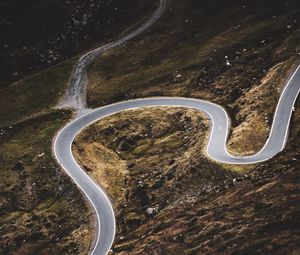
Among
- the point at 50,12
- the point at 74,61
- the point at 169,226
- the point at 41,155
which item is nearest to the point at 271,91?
the point at 169,226

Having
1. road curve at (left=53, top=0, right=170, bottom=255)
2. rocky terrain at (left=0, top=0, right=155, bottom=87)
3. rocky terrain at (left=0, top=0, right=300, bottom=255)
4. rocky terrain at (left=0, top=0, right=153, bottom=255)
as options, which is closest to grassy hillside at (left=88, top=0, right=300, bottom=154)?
rocky terrain at (left=0, top=0, right=300, bottom=255)

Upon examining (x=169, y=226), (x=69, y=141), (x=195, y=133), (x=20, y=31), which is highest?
(x=20, y=31)

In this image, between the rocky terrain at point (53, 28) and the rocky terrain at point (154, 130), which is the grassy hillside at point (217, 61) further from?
the rocky terrain at point (53, 28)

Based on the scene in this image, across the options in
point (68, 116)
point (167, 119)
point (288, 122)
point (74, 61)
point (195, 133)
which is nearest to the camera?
point (288, 122)

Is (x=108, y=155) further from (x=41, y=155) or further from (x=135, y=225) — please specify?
(x=135, y=225)

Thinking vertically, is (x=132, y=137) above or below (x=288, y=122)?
above

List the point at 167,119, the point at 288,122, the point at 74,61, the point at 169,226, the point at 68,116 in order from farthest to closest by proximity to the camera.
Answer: the point at 74,61
the point at 68,116
the point at 167,119
the point at 288,122
the point at 169,226

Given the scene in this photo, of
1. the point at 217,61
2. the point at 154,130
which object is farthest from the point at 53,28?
the point at 154,130

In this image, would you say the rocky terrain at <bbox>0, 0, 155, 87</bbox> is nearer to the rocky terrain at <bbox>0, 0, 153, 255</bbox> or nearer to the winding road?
the rocky terrain at <bbox>0, 0, 153, 255</bbox>
